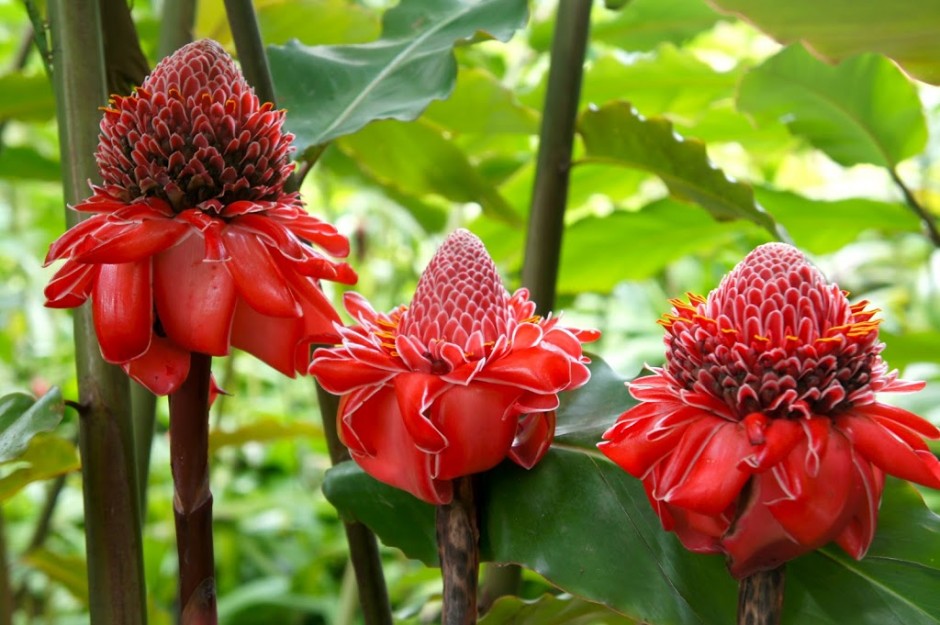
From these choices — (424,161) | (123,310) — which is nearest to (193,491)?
(123,310)

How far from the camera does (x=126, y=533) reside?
18.6 inches

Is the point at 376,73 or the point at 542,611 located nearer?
the point at 542,611

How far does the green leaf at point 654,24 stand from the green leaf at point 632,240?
23 cm

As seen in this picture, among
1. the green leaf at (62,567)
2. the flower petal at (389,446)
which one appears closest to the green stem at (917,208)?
the flower petal at (389,446)

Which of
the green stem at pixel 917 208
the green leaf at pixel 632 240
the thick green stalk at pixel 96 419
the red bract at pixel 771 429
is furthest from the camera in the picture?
the green leaf at pixel 632 240

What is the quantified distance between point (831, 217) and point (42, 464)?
80 centimetres

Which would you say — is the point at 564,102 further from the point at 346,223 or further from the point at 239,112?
the point at 346,223

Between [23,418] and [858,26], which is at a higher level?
[858,26]

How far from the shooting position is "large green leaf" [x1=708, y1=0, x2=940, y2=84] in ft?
1.60

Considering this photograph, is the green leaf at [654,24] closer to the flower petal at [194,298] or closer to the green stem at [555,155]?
the green stem at [555,155]

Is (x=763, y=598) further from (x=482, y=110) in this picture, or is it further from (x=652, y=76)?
(x=652, y=76)

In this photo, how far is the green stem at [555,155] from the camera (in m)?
0.68

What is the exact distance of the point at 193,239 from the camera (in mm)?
396

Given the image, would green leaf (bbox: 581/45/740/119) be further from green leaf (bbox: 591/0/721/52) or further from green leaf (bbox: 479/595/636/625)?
green leaf (bbox: 479/595/636/625)
